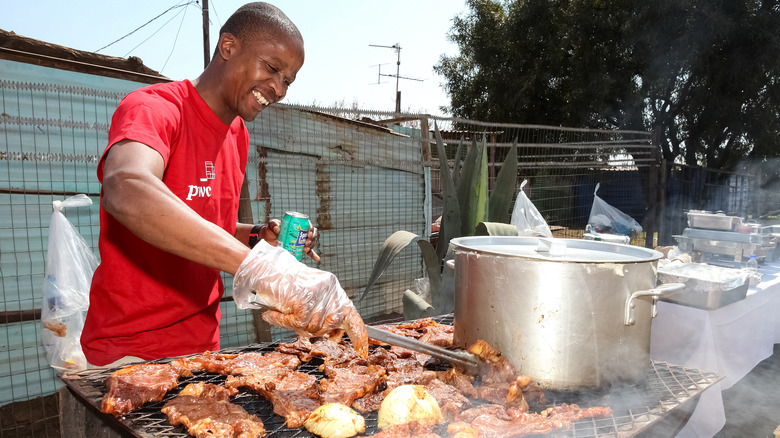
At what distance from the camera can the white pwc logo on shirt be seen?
200cm

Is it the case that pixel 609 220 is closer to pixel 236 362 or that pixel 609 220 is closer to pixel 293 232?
pixel 293 232

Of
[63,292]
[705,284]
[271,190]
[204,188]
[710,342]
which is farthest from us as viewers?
[271,190]

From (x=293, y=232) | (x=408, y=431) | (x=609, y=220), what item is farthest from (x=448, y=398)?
(x=609, y=220)

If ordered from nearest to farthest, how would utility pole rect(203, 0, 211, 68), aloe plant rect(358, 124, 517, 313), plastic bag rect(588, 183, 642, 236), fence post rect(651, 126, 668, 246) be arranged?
aloe plant rect(358, 124, 517, 313), plastic bag rect(588, 183, 642, 236), fence post rect(651, 126, 668, 246), utility pole rect(203, 0, 211, 68)

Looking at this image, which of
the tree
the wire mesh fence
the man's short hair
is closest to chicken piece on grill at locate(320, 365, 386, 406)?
the man's short hair

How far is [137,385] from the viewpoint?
1504 mm

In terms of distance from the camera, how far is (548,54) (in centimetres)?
1664

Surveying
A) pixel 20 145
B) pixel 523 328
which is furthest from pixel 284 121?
pixel 523 328

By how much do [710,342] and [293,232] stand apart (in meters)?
3.14

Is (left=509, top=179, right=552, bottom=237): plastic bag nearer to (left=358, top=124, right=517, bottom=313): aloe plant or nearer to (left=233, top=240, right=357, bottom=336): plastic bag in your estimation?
(left=358, top=124, right=517, bottom=313): aloe plant

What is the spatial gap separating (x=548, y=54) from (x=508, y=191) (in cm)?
1347

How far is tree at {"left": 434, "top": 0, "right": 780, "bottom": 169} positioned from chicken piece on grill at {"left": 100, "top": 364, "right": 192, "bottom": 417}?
51.4ft

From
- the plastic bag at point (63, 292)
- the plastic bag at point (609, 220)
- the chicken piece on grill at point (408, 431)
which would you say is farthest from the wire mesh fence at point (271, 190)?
the chicken piece on grill at point (408, 431)

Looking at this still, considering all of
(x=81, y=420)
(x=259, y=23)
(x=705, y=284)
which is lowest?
(x=81, y=420)
